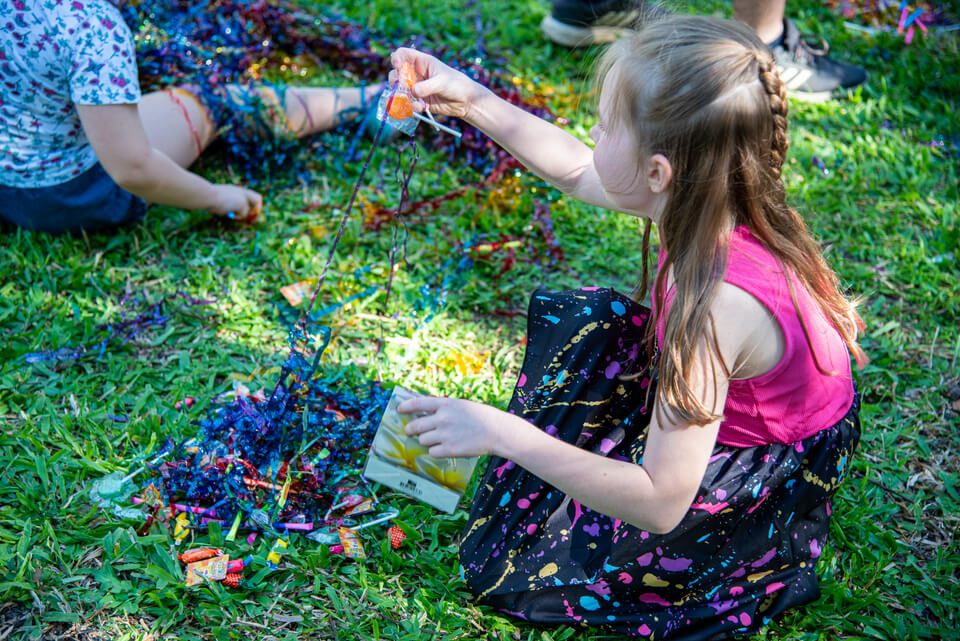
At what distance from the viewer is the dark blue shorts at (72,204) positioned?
2254 millimetres

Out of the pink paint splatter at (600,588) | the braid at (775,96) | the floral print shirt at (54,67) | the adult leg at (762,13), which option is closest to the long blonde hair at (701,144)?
the braid at (775,96)

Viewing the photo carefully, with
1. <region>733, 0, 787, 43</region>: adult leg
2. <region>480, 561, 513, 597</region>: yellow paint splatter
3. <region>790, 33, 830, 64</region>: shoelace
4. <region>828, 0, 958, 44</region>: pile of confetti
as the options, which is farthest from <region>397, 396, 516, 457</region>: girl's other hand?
<region>828, 0, 958, 44</region>: pile of confetti

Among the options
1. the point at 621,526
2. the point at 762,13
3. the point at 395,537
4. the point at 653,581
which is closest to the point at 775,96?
the point at 621,526

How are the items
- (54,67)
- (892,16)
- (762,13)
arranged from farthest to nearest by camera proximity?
1. (892,16)
2. (762,13)
3. (54,67)

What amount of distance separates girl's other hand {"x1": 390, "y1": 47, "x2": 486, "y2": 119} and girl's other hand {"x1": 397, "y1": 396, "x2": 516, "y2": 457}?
24.4 inches

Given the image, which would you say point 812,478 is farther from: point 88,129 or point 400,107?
point 88,129

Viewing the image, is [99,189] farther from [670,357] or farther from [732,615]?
[732,615]

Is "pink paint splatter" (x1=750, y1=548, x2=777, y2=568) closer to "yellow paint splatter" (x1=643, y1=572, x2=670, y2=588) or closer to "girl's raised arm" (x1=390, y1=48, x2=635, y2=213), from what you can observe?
"yellow paint splatter" (x1=643, y1=572, x2=670, y2=588)

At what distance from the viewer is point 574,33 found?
11.3 feet

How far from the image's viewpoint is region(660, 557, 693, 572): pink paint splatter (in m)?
1.49

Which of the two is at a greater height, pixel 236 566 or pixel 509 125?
pixel 509 125

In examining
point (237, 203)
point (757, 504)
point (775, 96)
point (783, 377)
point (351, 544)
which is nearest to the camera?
point (775, 96)

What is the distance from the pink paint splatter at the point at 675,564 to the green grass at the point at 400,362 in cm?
24

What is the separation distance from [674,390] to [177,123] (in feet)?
6.40
